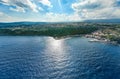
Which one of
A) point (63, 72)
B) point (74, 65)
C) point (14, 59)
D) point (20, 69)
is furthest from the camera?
point (14, 59)

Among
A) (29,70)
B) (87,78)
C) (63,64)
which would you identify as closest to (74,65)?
(63,64)

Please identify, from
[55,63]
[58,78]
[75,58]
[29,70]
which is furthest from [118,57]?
[29,70]

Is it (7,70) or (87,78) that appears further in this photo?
(7,70)

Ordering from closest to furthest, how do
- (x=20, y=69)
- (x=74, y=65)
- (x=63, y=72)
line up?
(x=63, y=72)
(x=20, y=69)
(x=74, y=65)

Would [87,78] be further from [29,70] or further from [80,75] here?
[29,70]

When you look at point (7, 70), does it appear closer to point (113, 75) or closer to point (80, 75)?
point (80, 75)

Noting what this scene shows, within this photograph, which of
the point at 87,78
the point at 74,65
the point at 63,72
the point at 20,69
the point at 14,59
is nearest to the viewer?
the point at 87,78

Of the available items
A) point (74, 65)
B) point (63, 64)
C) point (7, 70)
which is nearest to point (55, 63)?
point (63, 64)

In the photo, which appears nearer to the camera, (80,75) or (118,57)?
(80,75)

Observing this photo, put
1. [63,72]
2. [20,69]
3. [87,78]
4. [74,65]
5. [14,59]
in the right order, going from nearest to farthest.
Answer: [87,78] < [63,72] < [20,69] < [74,65] < [14,59]
